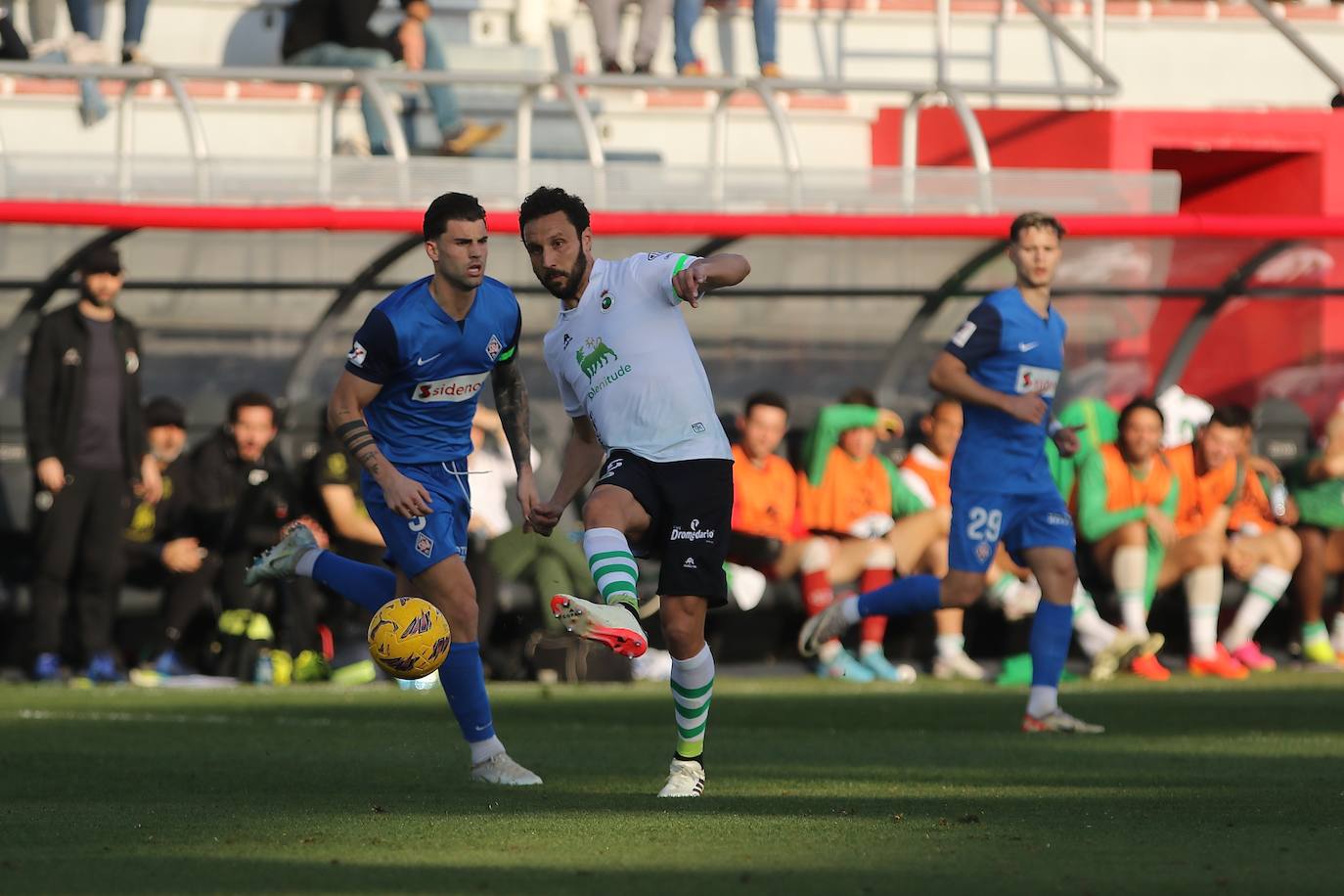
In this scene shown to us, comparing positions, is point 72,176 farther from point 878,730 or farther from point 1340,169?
point 1340,169

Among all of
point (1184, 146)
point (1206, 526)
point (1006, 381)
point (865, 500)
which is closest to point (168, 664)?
point (865, 500)

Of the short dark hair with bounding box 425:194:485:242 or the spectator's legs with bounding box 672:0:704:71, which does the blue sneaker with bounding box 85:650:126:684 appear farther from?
the spectator's legs with bounding box 672:0:704:71

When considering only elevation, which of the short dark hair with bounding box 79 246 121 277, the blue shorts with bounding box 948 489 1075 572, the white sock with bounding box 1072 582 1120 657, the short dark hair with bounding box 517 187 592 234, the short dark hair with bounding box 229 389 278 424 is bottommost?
the white sock with bounding box 1072 582 1120 657

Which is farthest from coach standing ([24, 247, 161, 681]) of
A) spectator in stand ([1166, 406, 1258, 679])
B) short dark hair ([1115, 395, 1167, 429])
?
spectator in stand ([1166, 406, 1258, 679])

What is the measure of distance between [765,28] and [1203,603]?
5.41 metres

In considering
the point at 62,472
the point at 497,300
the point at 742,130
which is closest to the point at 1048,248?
the point at 497,300

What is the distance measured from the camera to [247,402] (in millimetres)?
13109

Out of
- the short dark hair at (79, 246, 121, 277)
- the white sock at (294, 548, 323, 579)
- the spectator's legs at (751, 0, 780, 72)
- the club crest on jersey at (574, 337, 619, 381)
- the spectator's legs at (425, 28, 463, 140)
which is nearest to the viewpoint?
the club crest on jersey at (574, 337, 619, 381)

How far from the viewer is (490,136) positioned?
15.0 m

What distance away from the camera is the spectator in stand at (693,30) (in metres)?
16.6

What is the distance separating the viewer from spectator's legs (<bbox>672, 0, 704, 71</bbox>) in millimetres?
16562

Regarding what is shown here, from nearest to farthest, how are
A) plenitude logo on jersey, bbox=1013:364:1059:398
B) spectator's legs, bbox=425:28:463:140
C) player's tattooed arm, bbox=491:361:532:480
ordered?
player's tattooed arm, bbox=491:361:532:480
plenitude logo on jersey, bbox=1013:364:1059:398
spectator's legs, bbox=425:28:463:140

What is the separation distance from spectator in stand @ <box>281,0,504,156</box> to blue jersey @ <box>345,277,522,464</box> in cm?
763

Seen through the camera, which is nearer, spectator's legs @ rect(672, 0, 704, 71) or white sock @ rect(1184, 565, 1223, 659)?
white sock @ rect(1184, 565, 1223, 659)
